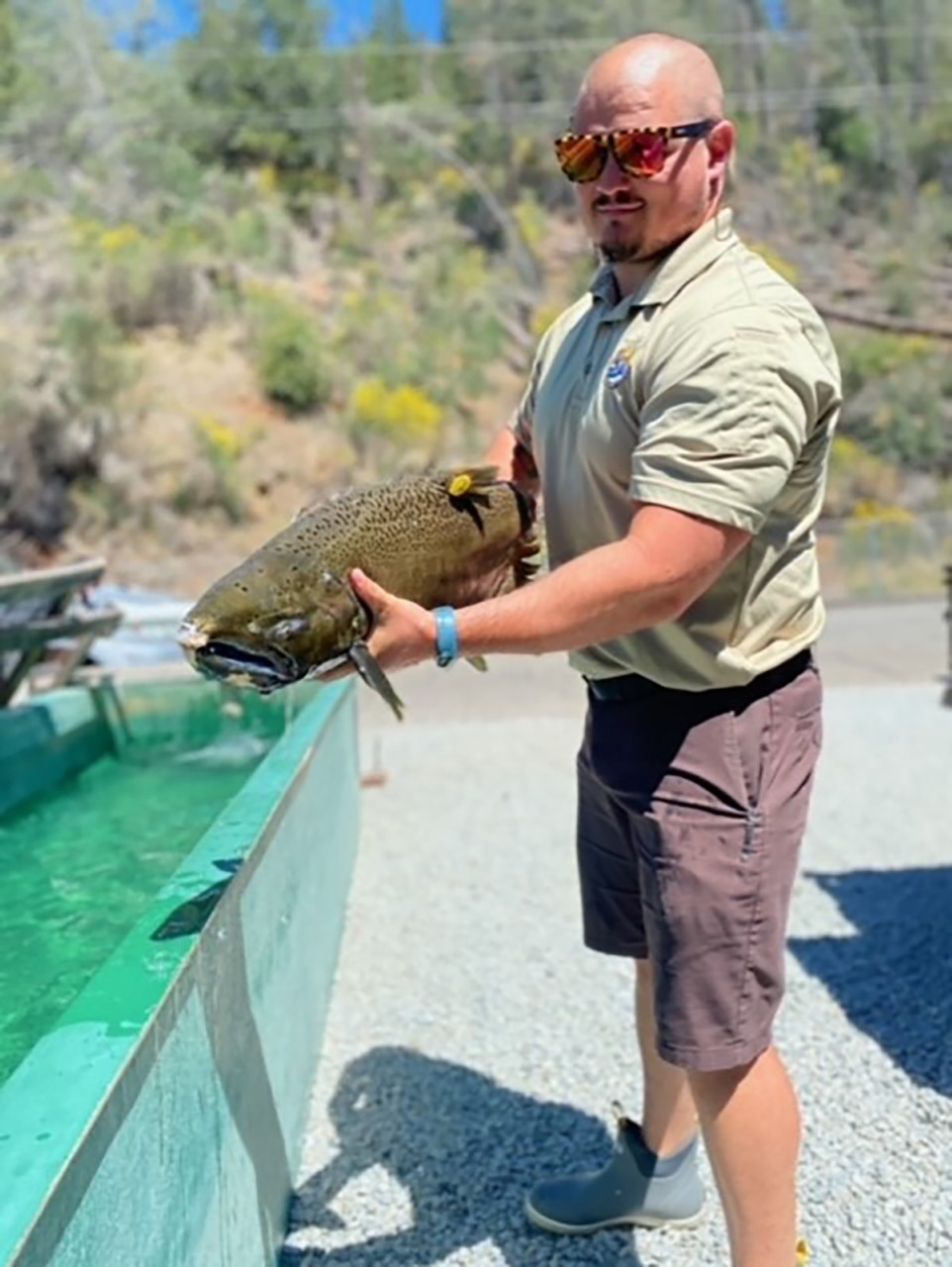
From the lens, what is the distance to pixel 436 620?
2.13m

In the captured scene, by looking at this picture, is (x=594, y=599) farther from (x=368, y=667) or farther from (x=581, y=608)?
(x=368, y=667)

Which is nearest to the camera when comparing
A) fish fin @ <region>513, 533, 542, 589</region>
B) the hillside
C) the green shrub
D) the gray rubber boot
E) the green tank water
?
fish fin @ <region>513, 533, 542, 589</region>

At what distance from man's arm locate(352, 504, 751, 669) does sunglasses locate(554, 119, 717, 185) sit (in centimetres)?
61

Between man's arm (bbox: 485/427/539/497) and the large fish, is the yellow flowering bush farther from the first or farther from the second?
the large fish

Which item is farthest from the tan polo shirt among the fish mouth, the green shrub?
the green shrub

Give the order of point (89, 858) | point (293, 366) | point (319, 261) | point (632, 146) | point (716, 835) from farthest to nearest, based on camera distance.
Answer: point (319, 261) < point (293, 366) < point (89, 858) < point (716, 835) < point (632, 146)

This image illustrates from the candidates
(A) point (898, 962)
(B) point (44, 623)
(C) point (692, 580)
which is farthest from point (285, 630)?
(B) point (44, 623)

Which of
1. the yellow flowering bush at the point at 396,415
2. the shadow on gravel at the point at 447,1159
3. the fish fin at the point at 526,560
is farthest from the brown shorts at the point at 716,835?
the yellow flowering bush at the point at 396,415

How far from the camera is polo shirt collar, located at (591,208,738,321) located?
7.39 feet

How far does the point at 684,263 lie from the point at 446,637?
2.48ft

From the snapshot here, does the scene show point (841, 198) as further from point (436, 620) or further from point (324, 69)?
point (436, 620)

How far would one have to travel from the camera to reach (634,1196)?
3.01 meters

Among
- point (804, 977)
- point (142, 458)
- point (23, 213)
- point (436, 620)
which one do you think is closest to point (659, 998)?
point (436, 620)

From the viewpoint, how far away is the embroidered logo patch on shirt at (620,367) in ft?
7.36
